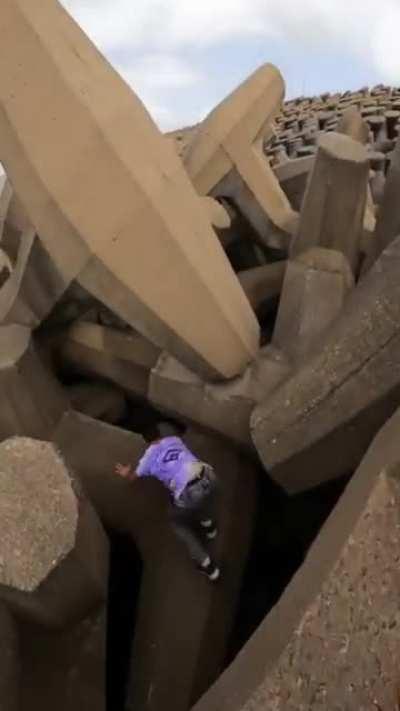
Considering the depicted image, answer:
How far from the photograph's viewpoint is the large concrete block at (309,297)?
145 centimetres

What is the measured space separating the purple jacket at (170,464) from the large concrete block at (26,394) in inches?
8.7

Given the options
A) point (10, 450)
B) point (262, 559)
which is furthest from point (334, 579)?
point (262, 559)

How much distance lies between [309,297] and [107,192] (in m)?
0.30

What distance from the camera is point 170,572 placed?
1485 mm

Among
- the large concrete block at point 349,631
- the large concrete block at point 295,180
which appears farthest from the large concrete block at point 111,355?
the large concrete block at point 349,631

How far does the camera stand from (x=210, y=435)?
4.97 feet

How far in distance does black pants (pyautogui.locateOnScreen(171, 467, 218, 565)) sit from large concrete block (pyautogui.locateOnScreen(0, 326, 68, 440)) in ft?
0.91

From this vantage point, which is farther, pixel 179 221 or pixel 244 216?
pixel 244 216

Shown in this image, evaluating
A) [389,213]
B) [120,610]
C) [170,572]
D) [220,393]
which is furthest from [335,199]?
[120,610]

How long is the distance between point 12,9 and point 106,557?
0.68 meters

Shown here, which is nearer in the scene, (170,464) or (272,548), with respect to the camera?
(170,464)

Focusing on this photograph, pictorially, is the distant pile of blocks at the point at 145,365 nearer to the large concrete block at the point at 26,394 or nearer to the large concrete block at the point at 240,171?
the large concrete block at the point at 26,394

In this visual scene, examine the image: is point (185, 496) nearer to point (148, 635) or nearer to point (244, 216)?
point (148, 635)

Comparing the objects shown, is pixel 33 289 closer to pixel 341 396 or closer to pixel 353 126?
pixel 341 396
